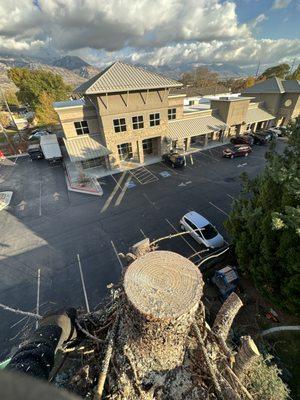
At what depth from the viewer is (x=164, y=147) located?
27547 mm

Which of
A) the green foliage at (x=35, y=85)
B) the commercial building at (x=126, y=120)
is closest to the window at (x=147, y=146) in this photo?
the commercial building at (x=126, y=120)

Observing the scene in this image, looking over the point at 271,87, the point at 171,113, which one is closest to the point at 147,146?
the point at 171,113

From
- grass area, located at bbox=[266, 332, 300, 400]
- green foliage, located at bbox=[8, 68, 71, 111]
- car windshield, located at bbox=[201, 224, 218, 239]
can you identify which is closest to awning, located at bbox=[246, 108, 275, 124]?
car windshield, located at bbox=[201, 224, 218, 239]

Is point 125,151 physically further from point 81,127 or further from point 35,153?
point 35,153

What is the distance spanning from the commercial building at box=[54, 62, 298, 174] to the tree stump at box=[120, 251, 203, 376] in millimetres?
20087

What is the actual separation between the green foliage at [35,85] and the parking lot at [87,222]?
92.2ft

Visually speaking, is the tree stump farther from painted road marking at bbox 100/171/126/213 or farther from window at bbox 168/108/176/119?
window at bbox 168/108/176/119

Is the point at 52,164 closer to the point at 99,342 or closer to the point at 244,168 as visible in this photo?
the point at 244,168

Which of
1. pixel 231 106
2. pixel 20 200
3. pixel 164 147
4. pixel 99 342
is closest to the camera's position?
pixel 99 342

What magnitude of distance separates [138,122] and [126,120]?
5.20 ft

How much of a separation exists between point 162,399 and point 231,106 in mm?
32911

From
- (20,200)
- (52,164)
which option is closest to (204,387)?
(20,200)

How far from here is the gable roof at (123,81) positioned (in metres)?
20.1

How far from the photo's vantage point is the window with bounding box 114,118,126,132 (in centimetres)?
2300
